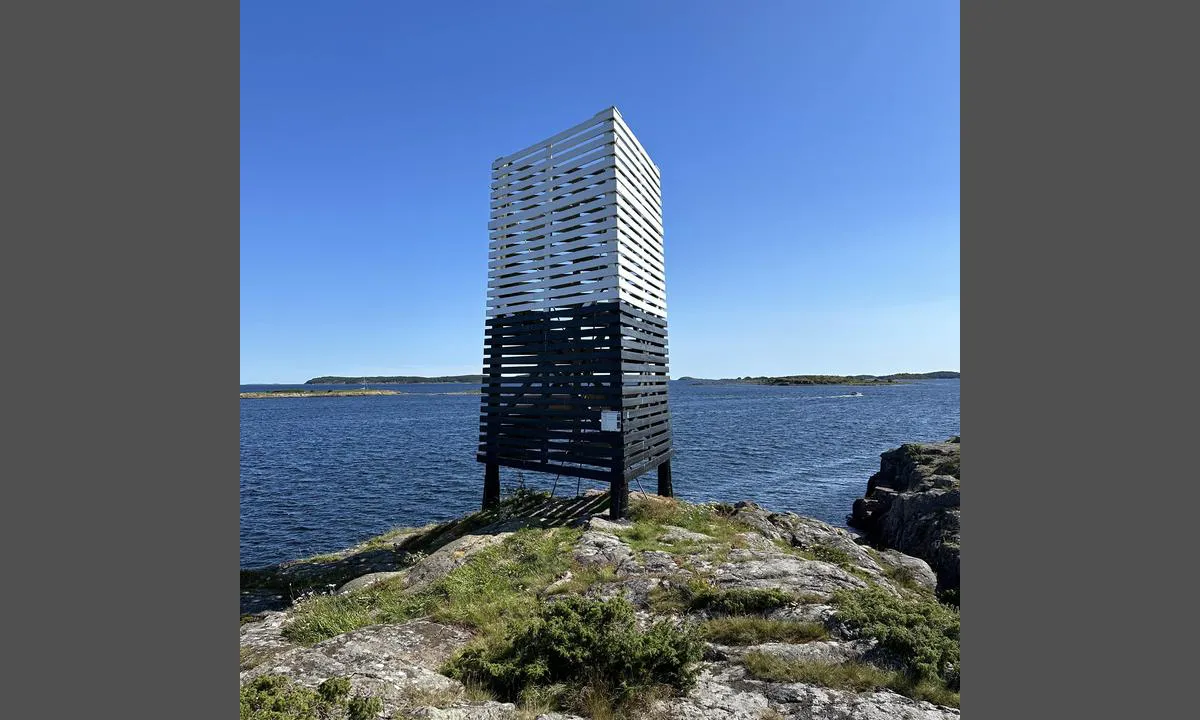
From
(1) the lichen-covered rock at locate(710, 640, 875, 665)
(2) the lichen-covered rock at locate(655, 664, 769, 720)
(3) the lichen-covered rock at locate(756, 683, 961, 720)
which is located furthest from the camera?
(1) the lichen-covered rock at locate(710, 640, 875, 665)

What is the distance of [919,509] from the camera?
62.0 feet

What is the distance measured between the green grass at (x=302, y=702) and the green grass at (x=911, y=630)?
206 inches

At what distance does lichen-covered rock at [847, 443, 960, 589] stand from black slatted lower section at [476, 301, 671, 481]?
7.94 metres

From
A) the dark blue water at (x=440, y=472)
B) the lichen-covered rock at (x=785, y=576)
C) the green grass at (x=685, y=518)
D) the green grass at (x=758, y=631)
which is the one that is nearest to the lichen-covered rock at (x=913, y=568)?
the green grass at (x=685, y=518)

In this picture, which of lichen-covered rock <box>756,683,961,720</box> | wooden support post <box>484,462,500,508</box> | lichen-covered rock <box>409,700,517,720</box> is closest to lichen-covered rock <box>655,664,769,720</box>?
lichen-covered rock <box>756,683,961,720</box>

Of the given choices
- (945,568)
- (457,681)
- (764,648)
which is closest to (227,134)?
(457,681)

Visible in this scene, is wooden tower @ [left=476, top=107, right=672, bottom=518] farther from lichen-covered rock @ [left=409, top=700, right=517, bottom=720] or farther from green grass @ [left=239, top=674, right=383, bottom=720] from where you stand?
green grass @ [left=239, top=674, right=383, bottom=720]

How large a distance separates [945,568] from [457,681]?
42.9 feet

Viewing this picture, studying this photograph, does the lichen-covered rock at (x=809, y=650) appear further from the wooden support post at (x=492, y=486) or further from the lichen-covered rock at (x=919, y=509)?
the wooden support post at (x=492, y=486)

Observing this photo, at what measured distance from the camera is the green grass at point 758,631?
21.6ft

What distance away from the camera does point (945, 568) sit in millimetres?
13883

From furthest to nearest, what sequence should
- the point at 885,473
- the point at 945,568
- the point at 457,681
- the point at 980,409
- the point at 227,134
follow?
the point at 885,473 → the point at 945,568 → the point at 457,681 → the point at 980,409 → the point at 227,134

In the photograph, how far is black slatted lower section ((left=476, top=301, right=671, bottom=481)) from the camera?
44.8 feet

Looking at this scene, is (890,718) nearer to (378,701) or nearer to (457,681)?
(457,681)
